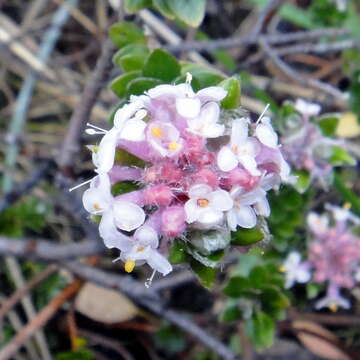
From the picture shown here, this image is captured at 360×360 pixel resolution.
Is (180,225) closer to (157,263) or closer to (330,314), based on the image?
(157,263)

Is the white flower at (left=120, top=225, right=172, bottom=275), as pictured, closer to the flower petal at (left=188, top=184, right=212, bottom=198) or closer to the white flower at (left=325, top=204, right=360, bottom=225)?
the flower petal at (left=188, top=184, right=212, bottom=198)

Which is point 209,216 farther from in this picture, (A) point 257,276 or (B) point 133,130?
(A) point 257,276

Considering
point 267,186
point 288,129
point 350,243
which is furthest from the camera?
point 350,243

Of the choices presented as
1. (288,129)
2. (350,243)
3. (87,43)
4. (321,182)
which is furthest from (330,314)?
(87,43)

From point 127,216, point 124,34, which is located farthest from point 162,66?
point 127,216

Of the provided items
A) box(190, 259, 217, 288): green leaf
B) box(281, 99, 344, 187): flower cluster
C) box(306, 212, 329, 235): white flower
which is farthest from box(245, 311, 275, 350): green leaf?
box(190, 259, 217, 288): green leaf
